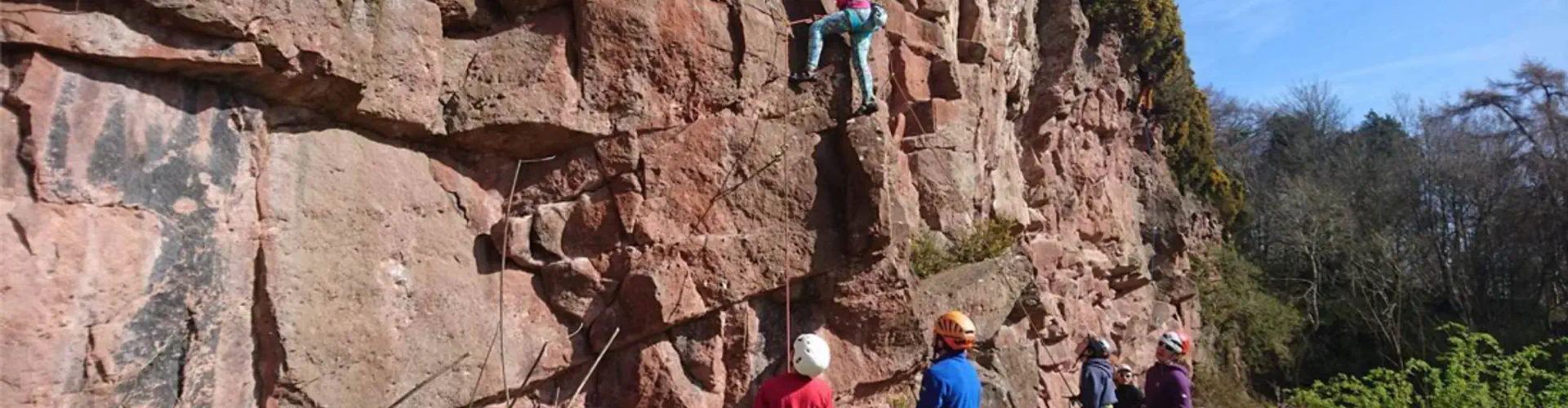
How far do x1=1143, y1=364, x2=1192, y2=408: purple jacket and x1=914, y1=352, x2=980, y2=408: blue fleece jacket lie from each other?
169 cm

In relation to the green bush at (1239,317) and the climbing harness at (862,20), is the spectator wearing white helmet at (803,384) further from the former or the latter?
the green bush at (1239,317)

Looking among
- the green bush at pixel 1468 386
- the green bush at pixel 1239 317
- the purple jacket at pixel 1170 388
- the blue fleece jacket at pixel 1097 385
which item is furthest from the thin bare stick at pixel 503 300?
the green bush at pixel 1239 317

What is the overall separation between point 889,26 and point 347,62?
491cm

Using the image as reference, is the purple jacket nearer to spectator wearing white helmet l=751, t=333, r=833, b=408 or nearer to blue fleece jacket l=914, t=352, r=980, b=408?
blue fleece jacket l=914, t=352, r=980, b=408

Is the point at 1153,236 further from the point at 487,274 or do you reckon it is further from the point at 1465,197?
the point at 487,274

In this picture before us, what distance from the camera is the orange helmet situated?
511cm

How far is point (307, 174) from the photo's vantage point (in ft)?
17.7

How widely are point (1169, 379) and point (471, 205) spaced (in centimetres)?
448

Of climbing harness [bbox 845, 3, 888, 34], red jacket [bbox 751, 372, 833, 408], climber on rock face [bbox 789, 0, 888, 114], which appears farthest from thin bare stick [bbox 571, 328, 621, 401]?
climbing harness [bbox 845, 3, 888, 34]

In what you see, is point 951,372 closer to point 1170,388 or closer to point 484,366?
point 1170,388

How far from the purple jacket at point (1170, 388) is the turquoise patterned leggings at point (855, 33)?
9.23 ft

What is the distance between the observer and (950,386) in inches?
196

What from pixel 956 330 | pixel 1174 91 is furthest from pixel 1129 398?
pixel 1174 91

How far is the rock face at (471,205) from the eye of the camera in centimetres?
445
